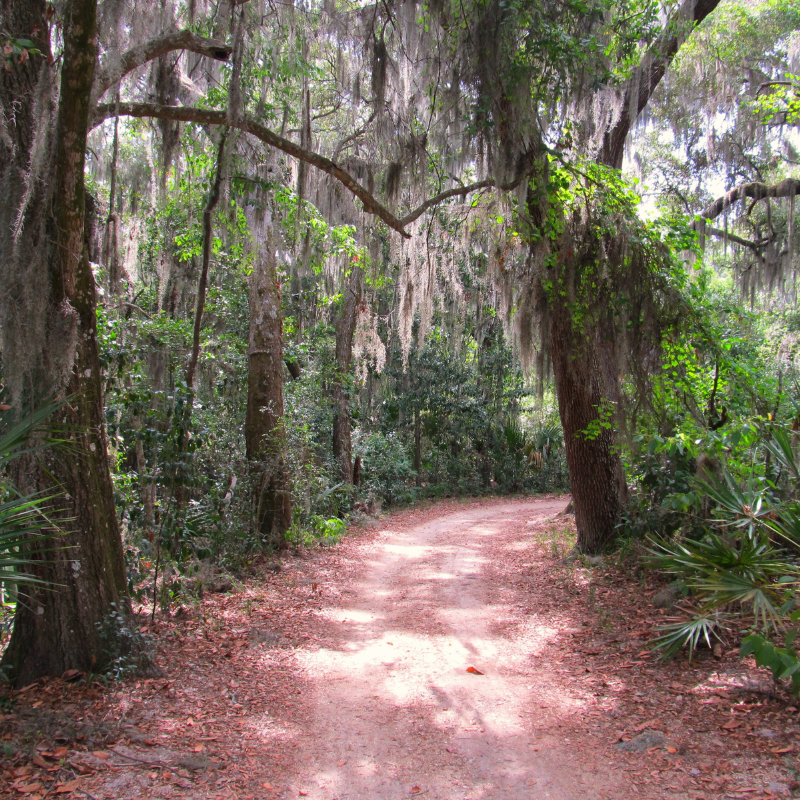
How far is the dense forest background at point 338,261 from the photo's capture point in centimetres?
376

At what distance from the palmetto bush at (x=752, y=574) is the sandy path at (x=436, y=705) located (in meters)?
1.07

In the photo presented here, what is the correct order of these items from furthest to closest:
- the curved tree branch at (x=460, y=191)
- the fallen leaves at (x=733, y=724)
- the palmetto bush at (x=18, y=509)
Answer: the curved tree branch at (x=460, y=191) < the fallen leaves at (x=733, y=724) < the palmetto bush at (x=18, y=509)

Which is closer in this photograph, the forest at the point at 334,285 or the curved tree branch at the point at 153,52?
the forest at the point at 334,285

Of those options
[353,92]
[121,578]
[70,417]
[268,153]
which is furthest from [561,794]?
[353,92]

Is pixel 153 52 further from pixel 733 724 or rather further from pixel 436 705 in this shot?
pixel 733 724

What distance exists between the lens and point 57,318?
368cm

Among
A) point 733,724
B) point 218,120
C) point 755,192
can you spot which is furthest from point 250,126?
point 755,192

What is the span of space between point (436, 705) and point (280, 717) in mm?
1006

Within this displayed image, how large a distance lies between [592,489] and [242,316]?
7.32m

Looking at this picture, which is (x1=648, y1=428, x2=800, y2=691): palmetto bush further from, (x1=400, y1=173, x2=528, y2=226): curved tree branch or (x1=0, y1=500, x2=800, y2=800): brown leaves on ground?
(x1=400, y1=173, x2=528, y2=226): curved tree branch

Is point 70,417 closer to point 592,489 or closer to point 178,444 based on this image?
point 178,444

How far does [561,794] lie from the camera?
292cm

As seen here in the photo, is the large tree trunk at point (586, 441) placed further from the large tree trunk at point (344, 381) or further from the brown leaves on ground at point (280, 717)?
the large tree trunk at point (344, 381)

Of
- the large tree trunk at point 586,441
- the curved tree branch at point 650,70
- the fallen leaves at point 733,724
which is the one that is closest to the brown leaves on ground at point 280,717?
the fallen leaves at point 733,724
